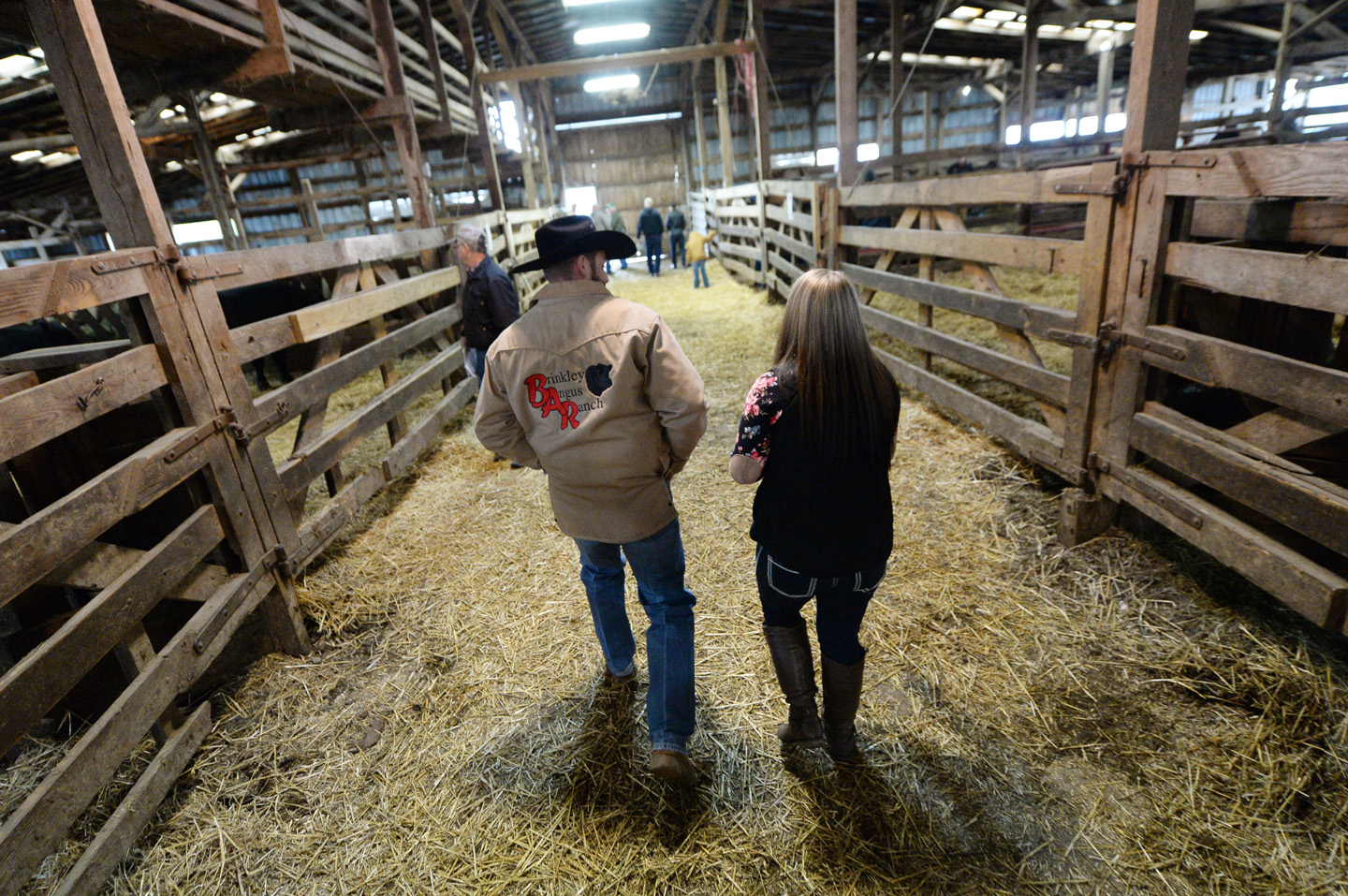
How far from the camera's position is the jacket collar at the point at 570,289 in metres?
2.16

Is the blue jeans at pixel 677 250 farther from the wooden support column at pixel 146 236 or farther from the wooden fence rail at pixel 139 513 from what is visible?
the wooden support column at pixel 146 236

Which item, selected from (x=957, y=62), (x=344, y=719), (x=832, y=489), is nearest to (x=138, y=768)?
(x=344, y=719)

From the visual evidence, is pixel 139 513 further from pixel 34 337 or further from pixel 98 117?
pixel 34 337

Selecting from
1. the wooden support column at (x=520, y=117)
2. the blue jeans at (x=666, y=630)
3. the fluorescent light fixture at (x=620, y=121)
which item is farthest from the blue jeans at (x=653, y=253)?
the blue jeans at (x=666, y=630)

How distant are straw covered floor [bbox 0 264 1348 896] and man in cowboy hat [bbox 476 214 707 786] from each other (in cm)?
40

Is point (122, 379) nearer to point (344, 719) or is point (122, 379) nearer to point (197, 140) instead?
point (344, 719)

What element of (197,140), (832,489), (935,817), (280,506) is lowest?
(935,817)

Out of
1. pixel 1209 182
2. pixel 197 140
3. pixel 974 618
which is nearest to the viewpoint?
pixel 1209 182

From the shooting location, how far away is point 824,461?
6.45 ft

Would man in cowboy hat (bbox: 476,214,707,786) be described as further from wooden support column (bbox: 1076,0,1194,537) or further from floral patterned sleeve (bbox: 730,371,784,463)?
wooden support column (bbox: 1076,0,1194,537)

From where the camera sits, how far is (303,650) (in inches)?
134

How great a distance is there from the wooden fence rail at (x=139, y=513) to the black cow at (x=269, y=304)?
230 inches

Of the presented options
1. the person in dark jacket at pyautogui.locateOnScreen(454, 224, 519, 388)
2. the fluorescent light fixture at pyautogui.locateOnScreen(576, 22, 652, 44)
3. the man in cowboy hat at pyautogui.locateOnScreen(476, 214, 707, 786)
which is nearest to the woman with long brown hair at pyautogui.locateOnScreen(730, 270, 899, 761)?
the man in cowboy hat at pyautogui.locateOnScreen(476, 214, 707, 786)

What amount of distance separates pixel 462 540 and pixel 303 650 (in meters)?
1.27
